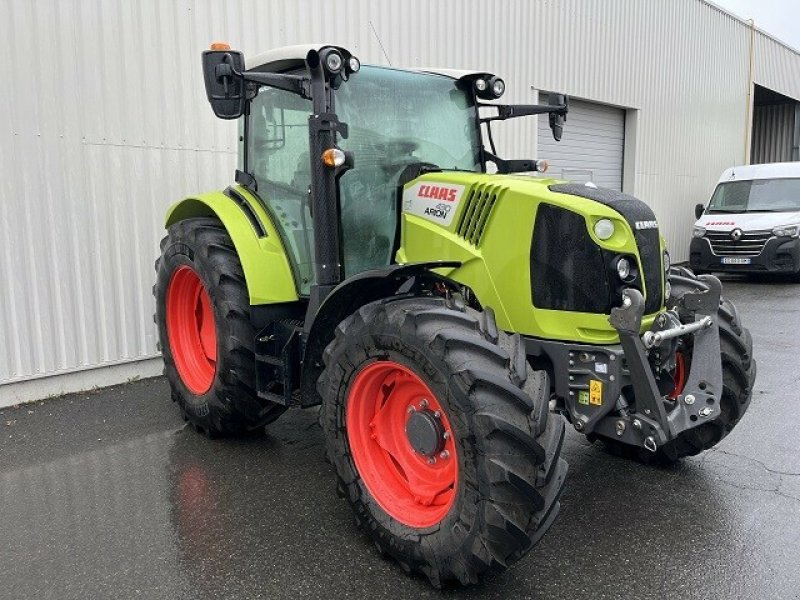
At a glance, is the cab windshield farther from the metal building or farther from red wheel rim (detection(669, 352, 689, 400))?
the metal building

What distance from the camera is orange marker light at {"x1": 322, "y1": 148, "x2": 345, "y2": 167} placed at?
3.34 m

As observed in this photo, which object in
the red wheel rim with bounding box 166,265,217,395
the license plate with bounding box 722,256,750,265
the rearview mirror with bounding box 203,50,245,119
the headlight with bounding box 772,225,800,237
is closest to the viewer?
the rearview mirror with bounding box 203,50,245,119

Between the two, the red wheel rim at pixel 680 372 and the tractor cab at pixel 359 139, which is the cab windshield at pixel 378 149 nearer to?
the tractor cab at pixel 359 139

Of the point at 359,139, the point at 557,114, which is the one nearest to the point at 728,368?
the point at 557,114

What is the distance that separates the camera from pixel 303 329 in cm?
377

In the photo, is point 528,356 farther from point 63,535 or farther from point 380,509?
point 63,535

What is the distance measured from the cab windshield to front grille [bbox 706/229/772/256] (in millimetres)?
9926

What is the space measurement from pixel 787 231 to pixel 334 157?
1089 cm

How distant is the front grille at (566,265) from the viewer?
3.02 m

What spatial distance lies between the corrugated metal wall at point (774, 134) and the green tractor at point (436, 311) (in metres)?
20.1

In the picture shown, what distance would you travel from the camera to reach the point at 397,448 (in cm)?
315

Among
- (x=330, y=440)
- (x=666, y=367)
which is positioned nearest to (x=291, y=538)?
(x=330, y=440)

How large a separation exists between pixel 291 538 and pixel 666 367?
6.27ft

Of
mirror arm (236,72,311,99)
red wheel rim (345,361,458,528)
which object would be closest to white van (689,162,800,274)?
mirror arm (236,72,311,99)
